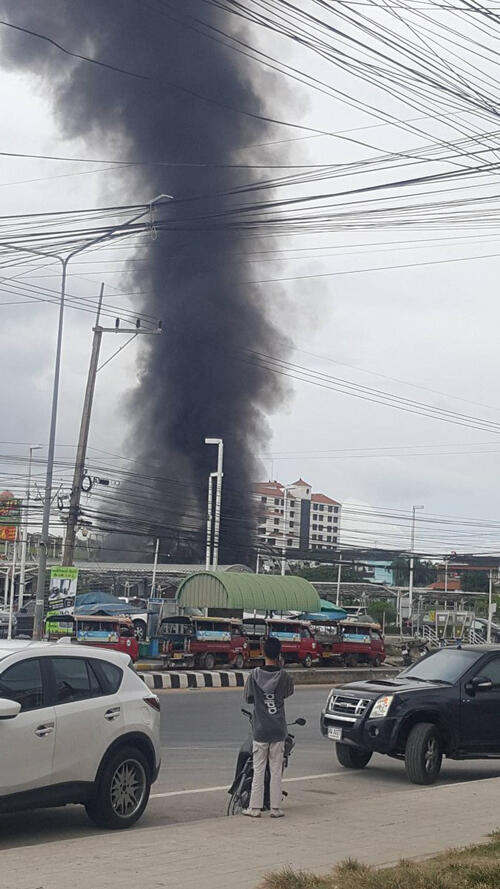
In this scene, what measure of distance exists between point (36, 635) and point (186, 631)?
25.8 ft

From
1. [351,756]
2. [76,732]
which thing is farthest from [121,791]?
[351,756]

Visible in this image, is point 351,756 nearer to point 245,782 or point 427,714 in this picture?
point 427,714

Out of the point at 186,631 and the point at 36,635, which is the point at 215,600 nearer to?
the point at 186,631

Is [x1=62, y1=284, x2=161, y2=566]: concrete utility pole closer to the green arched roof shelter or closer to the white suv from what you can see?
the green arched roof shelter

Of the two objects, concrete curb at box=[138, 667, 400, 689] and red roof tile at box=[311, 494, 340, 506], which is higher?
red roof tile at box=[311, 494, 340, 506]

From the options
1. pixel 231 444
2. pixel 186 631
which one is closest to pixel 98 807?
pixel 186 631

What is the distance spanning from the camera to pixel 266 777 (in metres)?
9.31

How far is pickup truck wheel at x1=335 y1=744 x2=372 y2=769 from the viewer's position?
43.2ft

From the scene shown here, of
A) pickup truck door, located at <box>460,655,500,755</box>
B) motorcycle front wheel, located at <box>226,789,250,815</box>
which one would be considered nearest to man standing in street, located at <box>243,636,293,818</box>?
motorcycle front wheel, located at <box>226,789,250,815</box>

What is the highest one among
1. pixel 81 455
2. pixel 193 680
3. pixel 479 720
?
pixel 81 455

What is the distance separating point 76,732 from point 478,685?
577cm

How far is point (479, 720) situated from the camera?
485 inches

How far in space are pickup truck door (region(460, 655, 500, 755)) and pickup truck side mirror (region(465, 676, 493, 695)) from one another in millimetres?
12

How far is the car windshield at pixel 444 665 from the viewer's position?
12.7 metres
